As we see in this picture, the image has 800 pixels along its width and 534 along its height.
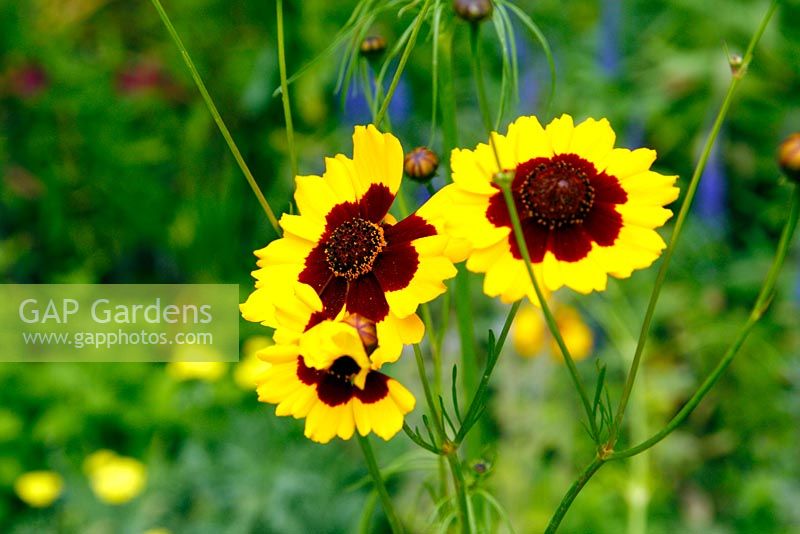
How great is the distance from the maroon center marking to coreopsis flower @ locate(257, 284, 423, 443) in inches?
3.3

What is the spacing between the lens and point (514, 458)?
1.47 meters

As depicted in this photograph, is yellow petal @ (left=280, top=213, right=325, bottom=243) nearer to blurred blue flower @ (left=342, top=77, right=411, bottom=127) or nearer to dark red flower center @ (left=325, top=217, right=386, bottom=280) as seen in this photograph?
dark red flower center @ (left=325, top=217, right=386, bottom=280)

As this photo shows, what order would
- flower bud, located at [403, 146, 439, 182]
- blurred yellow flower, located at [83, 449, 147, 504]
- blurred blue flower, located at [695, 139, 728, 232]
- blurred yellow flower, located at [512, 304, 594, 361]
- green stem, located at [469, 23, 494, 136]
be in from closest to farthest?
green stem, located at [469, 23, 494, 136] < flower bud, located at [403, 146, 439, 182] < blurred yellow flower, located at [83, 449, 147, 504] < blurred yellow flower, located at [512, 304, 594, 361] < blurred blue flower, located at [695, 139, 728, 232]

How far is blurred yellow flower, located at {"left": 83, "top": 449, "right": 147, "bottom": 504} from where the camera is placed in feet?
4.48

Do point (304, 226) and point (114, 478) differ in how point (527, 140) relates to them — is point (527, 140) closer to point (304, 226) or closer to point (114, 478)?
point (304, 226)

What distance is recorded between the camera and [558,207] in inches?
18.4

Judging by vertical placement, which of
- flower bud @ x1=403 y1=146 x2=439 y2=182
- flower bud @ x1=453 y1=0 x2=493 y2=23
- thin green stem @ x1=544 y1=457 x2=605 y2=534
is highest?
flower bud @ x1=403 y1=146 x2=439 y2=182

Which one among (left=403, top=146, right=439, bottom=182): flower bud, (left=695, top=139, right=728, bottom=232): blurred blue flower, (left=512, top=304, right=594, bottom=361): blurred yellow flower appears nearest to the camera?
(left=403, top=146, right=439, bottom=182): flower bud

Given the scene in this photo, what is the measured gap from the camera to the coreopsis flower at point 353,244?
451 millimetres

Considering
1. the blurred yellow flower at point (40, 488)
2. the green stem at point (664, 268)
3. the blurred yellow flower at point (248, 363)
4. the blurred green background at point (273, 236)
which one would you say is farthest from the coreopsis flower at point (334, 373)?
the blurred yellow flower at point (40, 488)

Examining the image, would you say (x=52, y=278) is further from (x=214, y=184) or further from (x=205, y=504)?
(x=205, y=504)

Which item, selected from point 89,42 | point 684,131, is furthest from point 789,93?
point 89,42

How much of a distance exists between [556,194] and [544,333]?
3.70 ft

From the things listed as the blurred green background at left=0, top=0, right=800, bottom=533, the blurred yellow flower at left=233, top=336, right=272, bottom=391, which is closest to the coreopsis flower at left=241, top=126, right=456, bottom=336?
the blurred green background at left=0, top=0, right=800, bottom=533
